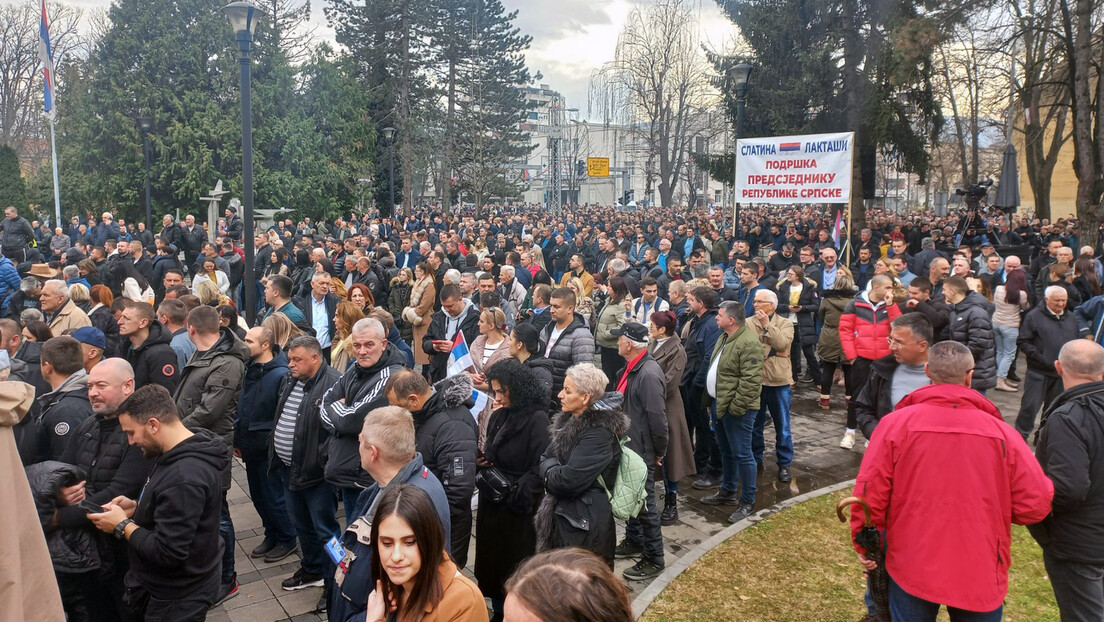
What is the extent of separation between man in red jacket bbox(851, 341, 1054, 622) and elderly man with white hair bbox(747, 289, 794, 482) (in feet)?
11.4

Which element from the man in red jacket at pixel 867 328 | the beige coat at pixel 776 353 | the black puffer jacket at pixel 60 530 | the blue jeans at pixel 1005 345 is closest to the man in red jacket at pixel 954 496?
the beige coat at pixel 776 353

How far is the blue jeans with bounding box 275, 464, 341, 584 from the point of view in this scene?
519 centimetres

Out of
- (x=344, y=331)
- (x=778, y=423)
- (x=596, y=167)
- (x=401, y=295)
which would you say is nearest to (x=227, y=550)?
(x=344, y=331)

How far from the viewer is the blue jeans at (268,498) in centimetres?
591

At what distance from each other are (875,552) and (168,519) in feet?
11.4

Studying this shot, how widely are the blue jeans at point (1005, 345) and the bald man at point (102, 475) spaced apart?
36.3 feet

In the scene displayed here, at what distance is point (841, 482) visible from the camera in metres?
7.39

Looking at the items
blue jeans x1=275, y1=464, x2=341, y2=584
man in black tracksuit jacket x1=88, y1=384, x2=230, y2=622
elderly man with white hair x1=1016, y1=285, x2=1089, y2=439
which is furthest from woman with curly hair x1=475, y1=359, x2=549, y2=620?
elderly man with white hair x1=1016, y1=285, x2=1089, y2=439

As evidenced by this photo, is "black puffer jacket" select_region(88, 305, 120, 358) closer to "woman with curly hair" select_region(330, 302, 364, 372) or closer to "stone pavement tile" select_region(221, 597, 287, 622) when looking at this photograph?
"woman with curly hair" select_region(330, 302, 364, 372)

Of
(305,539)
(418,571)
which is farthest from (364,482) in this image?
(418,571)

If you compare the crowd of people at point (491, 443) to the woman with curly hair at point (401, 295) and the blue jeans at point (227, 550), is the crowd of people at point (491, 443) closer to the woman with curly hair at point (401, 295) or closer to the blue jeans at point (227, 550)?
the blue jeans at point (227, 550)

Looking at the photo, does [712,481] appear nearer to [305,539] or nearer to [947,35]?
[305,539]

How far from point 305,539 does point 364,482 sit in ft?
3.55

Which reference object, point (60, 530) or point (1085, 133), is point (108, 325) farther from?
point (1085, 133)
